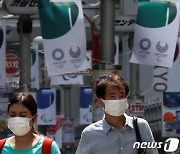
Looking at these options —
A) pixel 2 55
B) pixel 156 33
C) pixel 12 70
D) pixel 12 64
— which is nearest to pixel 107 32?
pixel 156 33

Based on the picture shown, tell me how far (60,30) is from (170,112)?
710 cm

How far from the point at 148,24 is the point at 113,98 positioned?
28.7 ft

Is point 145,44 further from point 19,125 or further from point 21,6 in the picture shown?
point 19,125

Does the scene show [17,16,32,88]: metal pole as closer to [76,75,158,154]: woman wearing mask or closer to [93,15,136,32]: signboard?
[93,15,136,32]: signboard

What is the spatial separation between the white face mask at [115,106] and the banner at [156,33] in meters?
8.58

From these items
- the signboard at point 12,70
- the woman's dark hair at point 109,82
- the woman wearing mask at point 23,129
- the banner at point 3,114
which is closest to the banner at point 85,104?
the signboard at point 12,70

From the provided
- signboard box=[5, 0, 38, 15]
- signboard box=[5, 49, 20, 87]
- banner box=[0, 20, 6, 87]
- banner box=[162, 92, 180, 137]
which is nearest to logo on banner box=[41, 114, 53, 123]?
signboard box=[5, 49, 20, 87]

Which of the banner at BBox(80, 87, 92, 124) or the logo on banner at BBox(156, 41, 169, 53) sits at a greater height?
the logo on banner at BBox(156, 41, 169, 53)

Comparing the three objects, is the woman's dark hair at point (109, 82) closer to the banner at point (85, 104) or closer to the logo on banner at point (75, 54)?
the logo on banner at point (75, 54)

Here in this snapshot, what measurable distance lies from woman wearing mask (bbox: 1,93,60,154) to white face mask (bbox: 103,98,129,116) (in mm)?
491

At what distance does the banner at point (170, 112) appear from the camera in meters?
20.1

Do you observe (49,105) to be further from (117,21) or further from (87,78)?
(87,78)

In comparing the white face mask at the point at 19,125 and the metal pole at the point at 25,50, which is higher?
the white face mask at the point at 19,125

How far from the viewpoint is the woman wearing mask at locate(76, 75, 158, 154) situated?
5523 mm
